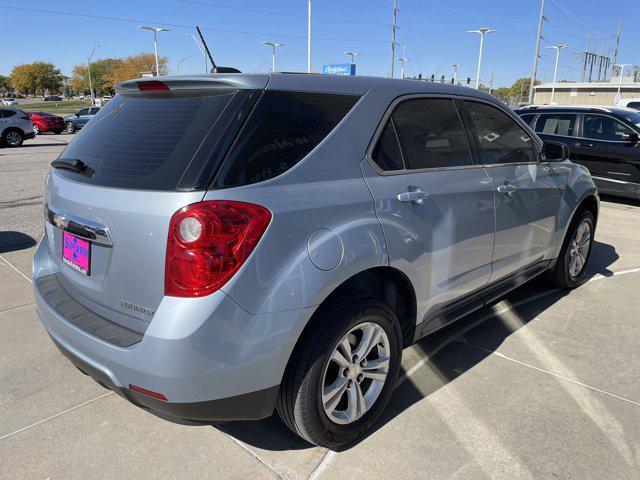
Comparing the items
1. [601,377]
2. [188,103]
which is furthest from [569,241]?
[188,103]

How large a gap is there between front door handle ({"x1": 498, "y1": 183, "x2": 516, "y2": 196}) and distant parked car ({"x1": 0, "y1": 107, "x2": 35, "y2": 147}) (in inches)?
872

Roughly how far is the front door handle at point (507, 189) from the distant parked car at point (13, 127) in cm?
2215

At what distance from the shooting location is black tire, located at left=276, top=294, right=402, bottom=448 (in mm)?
2287

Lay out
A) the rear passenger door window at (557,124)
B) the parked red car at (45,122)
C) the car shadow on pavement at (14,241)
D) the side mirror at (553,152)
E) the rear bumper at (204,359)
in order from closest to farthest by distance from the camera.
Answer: the rear bumper at (204,359), the side mirror at (553,152), the car shadow on pavement at (14,241), the rear passenger door window at (557,124), the parked red car at (45,122)

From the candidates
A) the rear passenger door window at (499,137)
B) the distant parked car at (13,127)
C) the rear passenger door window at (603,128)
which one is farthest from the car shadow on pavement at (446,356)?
the distant parked car at (13,127)

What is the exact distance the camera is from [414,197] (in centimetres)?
271

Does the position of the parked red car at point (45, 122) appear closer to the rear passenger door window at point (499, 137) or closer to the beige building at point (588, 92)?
the rear passenger door window at point (499, 137)

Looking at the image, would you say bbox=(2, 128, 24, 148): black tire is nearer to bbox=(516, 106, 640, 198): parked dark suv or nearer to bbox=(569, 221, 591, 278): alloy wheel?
bbox=(516, 106, 640, 198): parked dark suv

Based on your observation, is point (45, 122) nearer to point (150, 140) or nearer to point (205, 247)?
point (150, 140)

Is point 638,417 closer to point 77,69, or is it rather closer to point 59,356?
point 59,356

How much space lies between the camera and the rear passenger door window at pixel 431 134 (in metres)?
2.83

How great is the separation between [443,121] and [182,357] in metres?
2.09

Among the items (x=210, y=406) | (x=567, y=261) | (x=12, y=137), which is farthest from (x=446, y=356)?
(x=12, y=137)

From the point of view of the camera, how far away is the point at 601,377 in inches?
131
